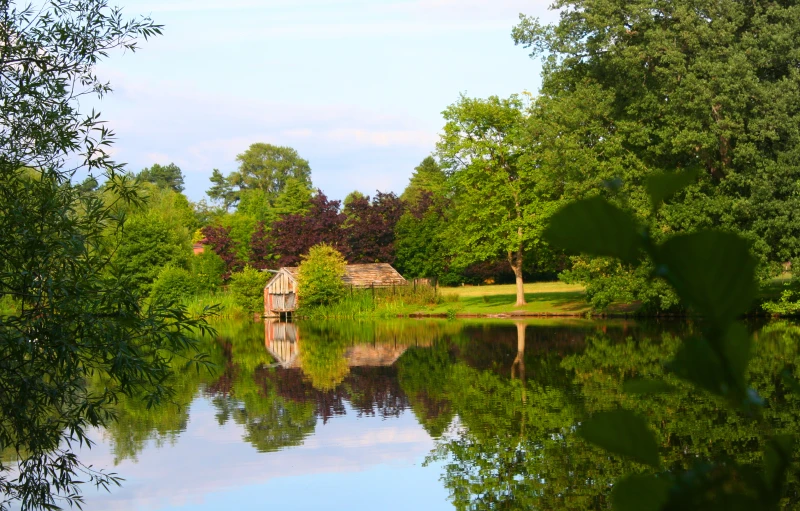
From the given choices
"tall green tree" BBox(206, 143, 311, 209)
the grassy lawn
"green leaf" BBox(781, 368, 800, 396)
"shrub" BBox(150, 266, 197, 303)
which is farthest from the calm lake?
"tall green tree" BBox(206, 143, 311, 209)

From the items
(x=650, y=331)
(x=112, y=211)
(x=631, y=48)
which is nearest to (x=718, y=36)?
(x=631, y=48)

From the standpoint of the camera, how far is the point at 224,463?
44.8ft

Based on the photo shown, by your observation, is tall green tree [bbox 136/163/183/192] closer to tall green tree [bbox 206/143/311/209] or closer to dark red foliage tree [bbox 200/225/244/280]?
tall green tree [bbox 206/143/311/209]

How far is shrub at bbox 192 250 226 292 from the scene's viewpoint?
156 feet

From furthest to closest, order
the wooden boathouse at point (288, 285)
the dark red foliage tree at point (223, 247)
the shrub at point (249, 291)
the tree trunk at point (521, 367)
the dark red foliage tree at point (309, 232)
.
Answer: the dark red foliage tree at point (223, 247) < the dark red foliage tree at point (309, 232) < the shrub at point (249, 291) < the wooden boathouse at point (288, 285) < the tree trunk at point (521, 367)

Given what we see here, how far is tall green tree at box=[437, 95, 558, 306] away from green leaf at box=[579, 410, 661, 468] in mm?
38264

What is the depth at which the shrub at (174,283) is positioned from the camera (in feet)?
139

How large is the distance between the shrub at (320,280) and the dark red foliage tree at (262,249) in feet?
32.0

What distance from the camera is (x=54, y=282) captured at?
24.1ft

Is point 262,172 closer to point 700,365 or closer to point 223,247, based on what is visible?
point 223,247

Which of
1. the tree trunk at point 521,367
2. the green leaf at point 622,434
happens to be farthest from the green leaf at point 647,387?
the tree trunk at point 521,367

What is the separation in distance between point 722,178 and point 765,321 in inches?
205

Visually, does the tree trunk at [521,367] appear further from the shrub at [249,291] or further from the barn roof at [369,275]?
the shrub at [249,291]

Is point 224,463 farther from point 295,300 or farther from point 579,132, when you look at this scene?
point 295,300
